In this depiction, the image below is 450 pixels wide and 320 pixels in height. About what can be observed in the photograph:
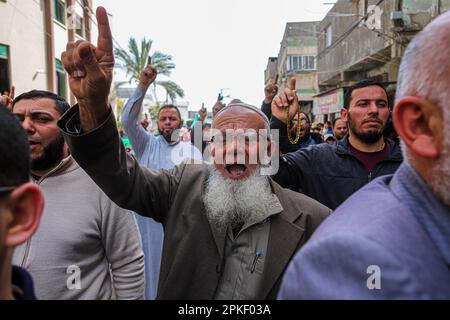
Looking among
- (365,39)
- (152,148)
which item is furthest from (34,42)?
(365,39)

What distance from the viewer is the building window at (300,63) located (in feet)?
125

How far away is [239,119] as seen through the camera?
96.3 inches

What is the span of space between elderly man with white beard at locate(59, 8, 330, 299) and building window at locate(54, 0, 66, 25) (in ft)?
53.9

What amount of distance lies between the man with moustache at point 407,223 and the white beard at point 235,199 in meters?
0.97

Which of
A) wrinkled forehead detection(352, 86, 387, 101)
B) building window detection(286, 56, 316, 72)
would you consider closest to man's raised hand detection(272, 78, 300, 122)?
wrinkled forehead detection(352, 86, 387, 101)

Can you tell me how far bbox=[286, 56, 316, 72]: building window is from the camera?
38.1 meters

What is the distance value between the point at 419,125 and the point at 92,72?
4.10 ft

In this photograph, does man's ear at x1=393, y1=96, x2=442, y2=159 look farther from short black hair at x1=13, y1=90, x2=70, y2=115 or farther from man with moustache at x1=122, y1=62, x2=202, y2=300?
man with moustache at x1=122, y1=62, x2=202, y2=300

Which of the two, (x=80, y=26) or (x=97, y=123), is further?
(x=80, y=26)

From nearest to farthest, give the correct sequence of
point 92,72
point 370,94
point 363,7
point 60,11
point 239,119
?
point 92,72 → point 239,119 → point 370,94 → point 363,7 → point 60,11

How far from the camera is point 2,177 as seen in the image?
98cm

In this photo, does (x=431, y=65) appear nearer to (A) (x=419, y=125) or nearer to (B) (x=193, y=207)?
(A) (x=419, y=125)

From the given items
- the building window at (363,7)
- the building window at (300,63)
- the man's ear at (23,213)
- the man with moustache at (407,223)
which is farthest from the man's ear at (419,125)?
the building window at (300,63)

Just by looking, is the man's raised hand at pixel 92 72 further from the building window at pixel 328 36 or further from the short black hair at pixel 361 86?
the building window at pixel 328 36
